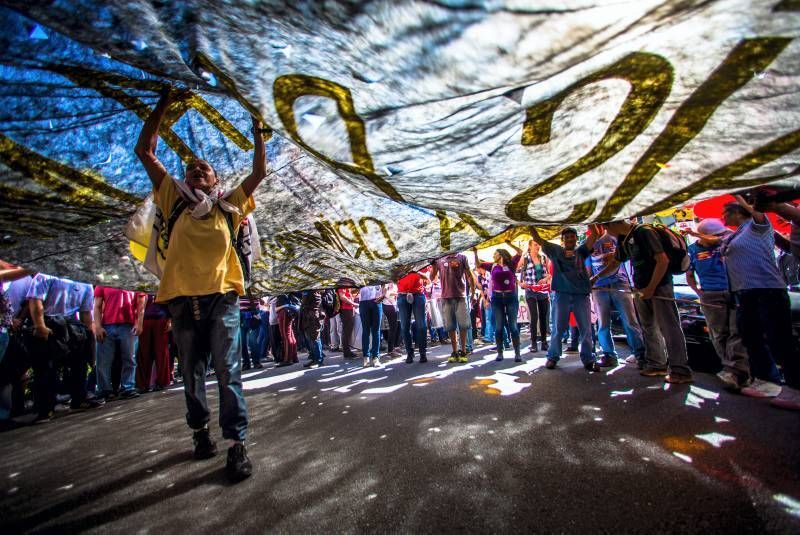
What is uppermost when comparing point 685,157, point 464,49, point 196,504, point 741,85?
point 464,49

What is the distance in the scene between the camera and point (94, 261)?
2.86m

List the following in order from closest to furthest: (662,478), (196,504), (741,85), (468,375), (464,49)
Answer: (464,49), (741,85), (662,478), (196,504), (468,375)

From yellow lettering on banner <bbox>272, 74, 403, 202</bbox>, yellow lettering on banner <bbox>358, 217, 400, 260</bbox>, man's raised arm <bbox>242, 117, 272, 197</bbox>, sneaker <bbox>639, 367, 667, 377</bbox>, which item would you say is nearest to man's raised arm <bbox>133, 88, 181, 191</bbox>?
man's raised arm <bbox>242, 117, 272, 197</bbox>

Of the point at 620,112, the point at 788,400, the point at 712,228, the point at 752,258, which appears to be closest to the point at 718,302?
the point at 712,228

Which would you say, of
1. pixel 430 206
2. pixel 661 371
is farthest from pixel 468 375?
pixel 430 206

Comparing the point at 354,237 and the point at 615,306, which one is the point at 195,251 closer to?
the point at 354,237

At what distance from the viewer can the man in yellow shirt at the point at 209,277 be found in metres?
2.37

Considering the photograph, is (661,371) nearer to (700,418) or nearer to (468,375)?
(700,418)

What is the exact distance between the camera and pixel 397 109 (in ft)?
5.41

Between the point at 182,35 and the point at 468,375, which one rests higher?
the point at 182,35

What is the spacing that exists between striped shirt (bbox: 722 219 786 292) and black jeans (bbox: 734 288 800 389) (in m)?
0.07

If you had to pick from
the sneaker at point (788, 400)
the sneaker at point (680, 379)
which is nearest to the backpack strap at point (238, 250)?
the sneaker at point (788, 400)

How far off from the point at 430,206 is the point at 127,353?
5.73 m

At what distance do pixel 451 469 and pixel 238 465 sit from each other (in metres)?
1.30
